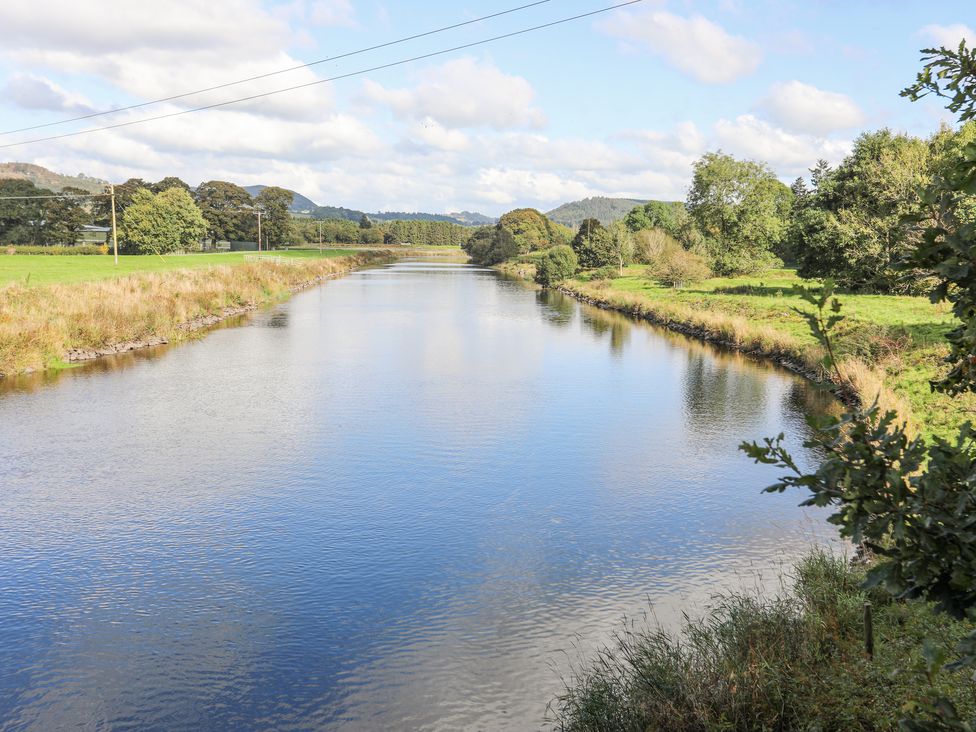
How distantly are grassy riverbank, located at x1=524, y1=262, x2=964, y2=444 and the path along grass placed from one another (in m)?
0.03

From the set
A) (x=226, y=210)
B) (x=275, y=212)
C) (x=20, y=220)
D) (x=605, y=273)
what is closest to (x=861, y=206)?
(x=605, y=273)

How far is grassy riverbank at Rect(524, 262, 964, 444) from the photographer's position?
738 inches

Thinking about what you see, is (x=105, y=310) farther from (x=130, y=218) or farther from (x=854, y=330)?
(x=130, y=218)

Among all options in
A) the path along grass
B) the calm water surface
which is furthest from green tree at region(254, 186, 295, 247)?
the calm water surface

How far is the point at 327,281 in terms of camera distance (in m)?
83.1

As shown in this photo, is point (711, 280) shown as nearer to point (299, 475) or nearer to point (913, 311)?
point (913, 311)

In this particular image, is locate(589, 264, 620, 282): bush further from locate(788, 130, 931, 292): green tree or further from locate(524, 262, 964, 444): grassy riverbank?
locate(788, 130, 931, 292): green tree

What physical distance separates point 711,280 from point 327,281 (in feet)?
134

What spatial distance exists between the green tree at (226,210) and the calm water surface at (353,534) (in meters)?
106

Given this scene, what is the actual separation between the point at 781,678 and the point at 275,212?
134m

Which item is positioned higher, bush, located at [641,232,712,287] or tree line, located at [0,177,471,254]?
tree line, located at [0,177,471,254]

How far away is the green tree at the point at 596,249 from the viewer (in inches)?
3100

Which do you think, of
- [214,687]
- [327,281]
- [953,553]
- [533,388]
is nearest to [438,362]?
[533,388]

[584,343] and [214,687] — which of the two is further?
[584,343]
